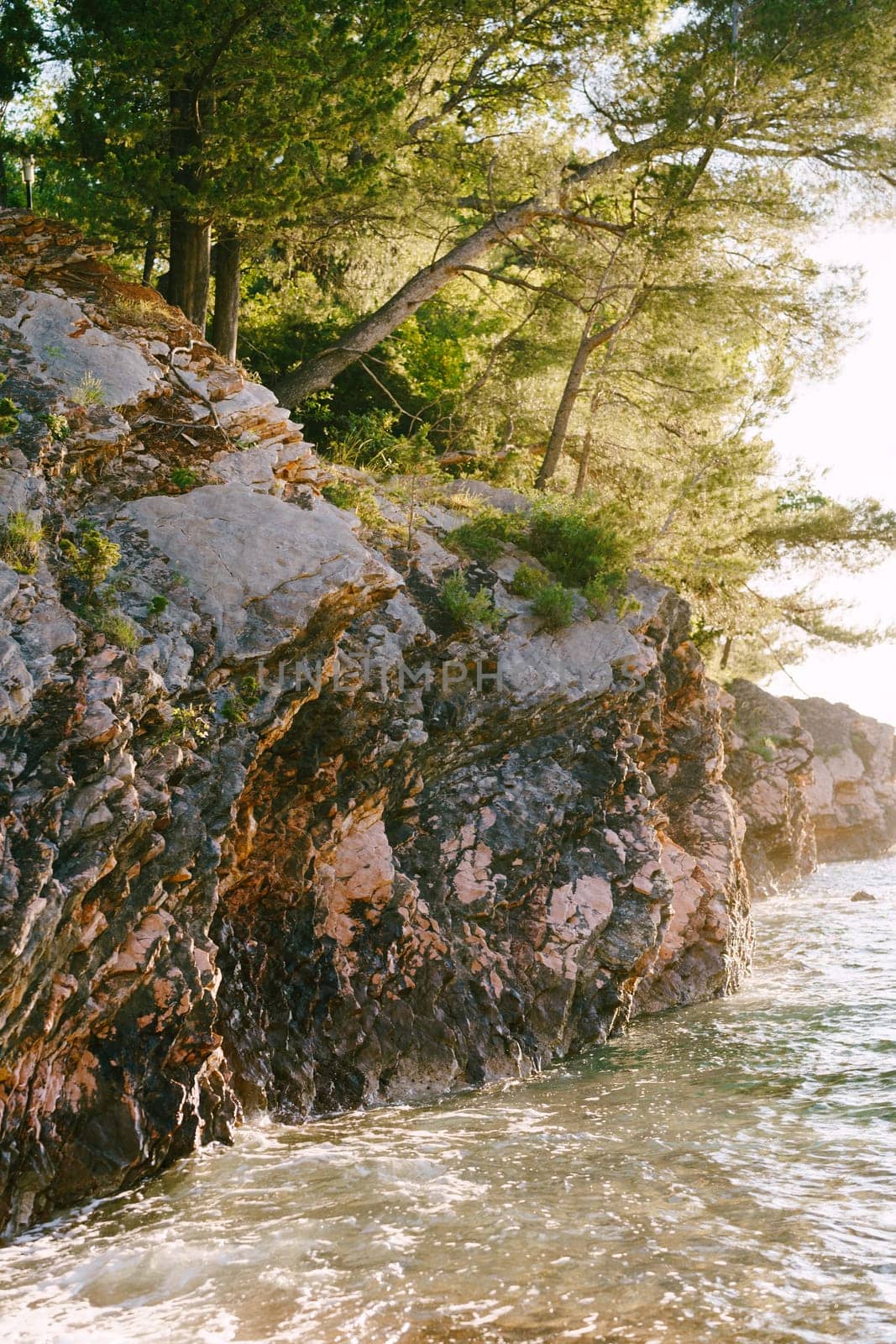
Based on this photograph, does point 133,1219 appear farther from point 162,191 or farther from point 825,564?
point 825,564

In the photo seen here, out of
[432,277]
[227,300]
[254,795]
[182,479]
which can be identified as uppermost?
[432,277]

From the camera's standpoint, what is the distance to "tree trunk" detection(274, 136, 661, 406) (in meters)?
15.8

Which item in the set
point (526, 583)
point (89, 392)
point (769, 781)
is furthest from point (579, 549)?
point (769, 781)

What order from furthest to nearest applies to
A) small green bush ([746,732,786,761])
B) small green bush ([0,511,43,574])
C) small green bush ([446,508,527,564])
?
small green bush ([746,732,786,761]) < small green bush ([446,508,527,564]) < small green bush ([0,511,43,574])

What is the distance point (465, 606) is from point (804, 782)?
19923mm

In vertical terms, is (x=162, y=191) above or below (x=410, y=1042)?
above

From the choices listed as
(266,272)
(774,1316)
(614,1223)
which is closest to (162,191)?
(266,272)

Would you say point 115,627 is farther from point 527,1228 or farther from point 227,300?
point 227,300

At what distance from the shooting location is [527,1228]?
20.5ft

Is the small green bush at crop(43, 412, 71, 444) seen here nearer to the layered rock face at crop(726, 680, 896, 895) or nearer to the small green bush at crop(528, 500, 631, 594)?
the small green bush at crop(528, 500, 631, 594)

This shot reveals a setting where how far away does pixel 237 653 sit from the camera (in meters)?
8.97

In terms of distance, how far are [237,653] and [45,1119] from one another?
12.5ft

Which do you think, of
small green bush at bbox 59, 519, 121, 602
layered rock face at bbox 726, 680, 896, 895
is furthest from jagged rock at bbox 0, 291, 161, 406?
layered rock face at bbox 726, 680, 896, 895

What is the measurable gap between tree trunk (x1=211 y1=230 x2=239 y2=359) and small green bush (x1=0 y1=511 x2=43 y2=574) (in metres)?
7.12
